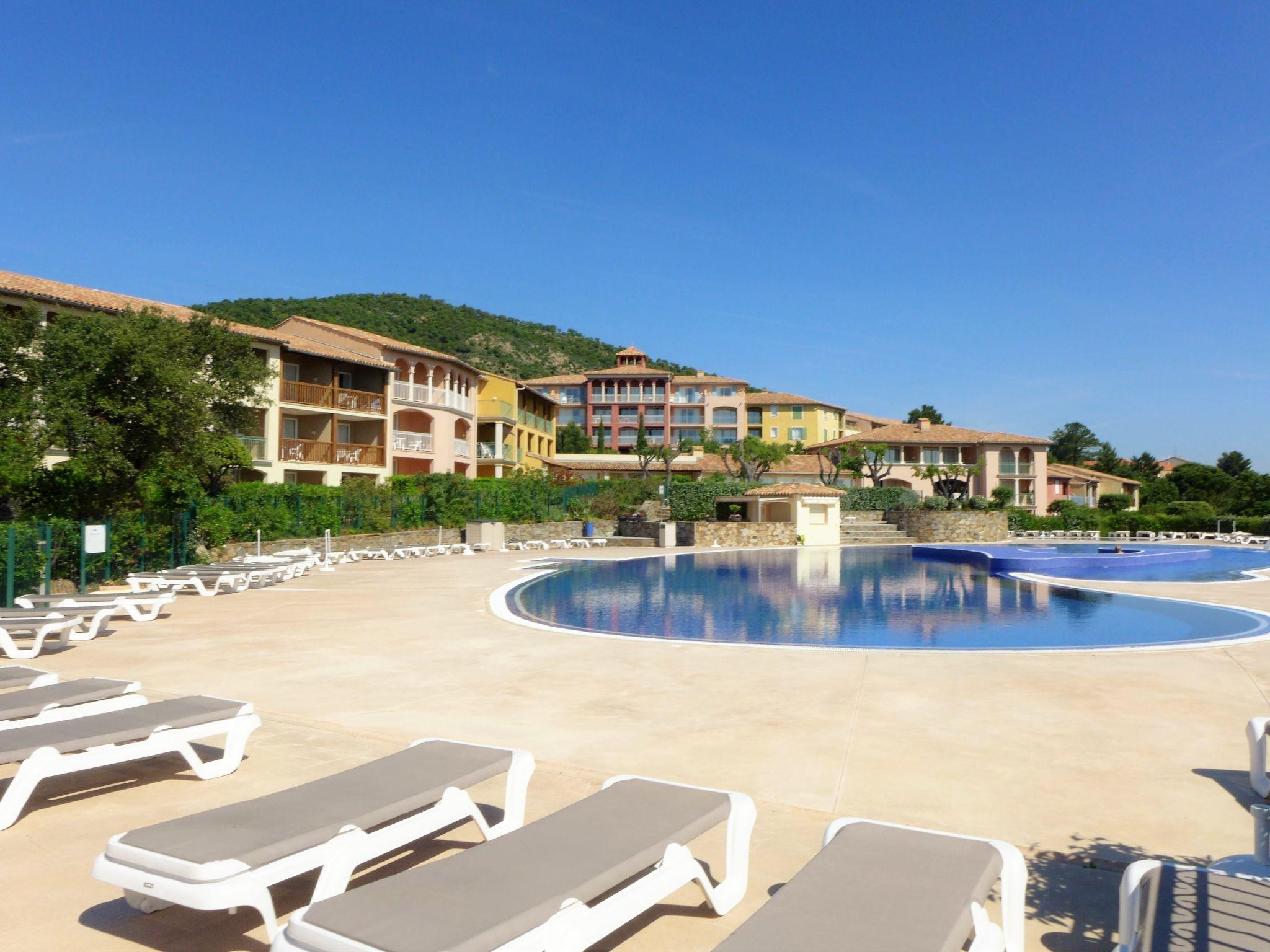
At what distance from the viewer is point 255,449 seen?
1236 inches

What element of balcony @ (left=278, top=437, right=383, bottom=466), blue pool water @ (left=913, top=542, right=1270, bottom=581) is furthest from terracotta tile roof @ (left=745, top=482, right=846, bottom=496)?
balcony @ (left=278, top=437, right=383, bottom=466)

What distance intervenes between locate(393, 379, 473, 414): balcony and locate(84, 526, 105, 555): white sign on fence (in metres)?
23.4

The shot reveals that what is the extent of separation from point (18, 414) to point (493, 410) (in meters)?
30.3

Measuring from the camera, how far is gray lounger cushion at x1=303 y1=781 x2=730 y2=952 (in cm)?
282

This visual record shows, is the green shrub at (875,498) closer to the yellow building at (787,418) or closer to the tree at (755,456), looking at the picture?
the tree at (755,456)

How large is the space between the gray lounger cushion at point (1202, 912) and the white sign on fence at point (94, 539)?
53.2ft

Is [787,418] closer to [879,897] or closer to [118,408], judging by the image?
[118,408]

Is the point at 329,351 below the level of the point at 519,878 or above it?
above

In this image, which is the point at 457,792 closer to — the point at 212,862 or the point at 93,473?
the point at 212,862

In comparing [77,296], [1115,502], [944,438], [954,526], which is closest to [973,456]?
[944,438]

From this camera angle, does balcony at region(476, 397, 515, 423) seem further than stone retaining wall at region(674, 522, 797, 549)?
Yes

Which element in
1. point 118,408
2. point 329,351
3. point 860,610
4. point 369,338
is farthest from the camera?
point 369,338

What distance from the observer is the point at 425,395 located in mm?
39469

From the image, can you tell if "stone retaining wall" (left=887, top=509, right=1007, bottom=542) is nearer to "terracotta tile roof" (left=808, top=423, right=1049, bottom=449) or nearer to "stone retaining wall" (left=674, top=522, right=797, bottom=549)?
"stone retaining wall" (left=674, top=522, right=797, bottom=549)
